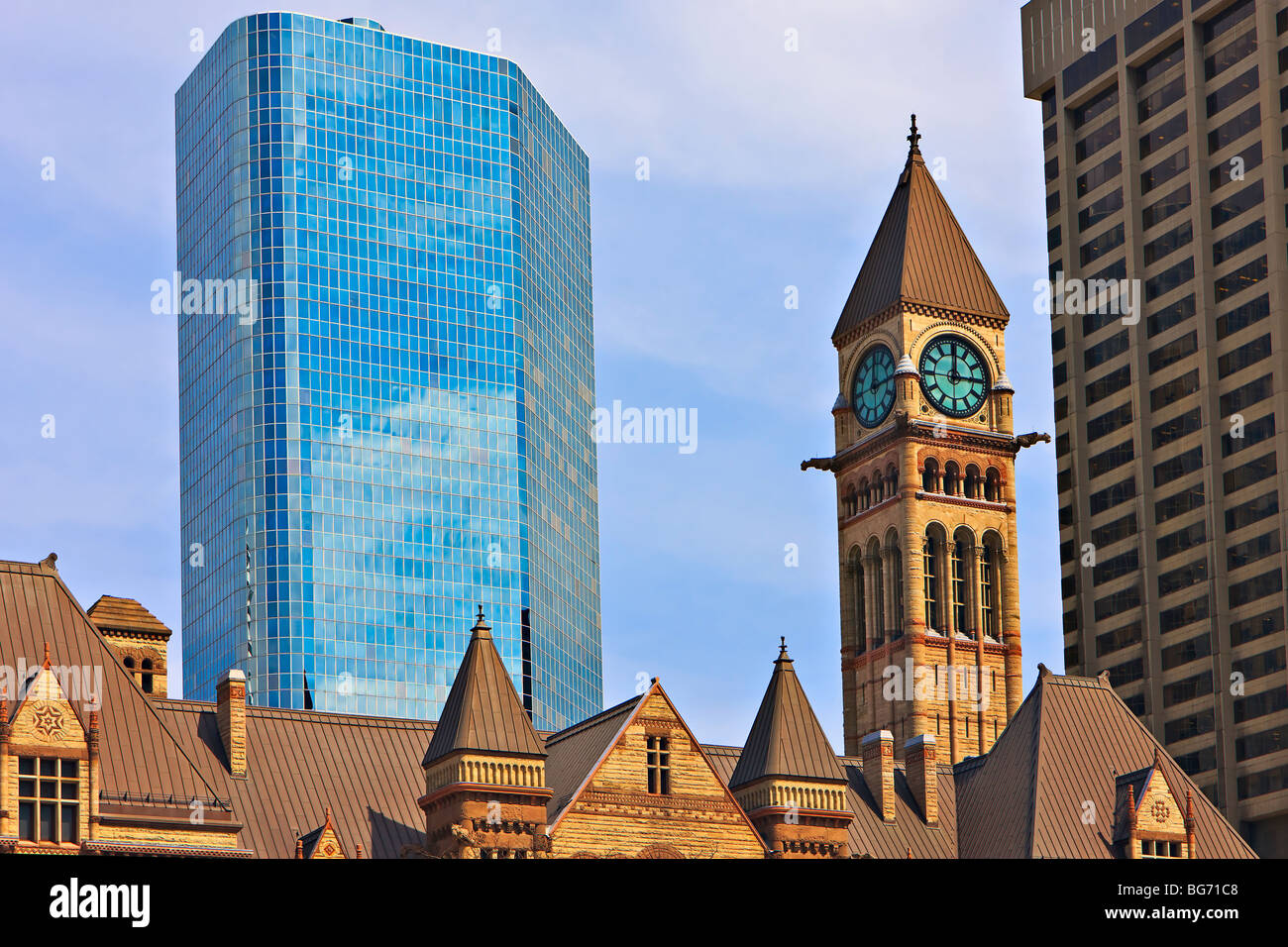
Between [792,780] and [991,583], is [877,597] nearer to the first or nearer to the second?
[991,583]

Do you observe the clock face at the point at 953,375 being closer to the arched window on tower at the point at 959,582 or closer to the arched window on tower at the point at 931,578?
the arched window on tower at the point at 959,582

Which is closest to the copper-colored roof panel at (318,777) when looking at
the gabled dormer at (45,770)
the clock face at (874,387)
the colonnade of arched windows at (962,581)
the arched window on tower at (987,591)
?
the gabled dormer at (45,770)

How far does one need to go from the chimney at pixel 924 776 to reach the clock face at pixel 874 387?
157ft

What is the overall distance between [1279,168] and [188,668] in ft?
317

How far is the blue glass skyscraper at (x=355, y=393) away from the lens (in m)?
182

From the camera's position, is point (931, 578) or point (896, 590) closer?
point (896, 590)

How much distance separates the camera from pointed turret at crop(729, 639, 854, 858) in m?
76.4

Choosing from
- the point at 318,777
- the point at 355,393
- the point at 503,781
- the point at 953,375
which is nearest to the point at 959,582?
the point at 953,375

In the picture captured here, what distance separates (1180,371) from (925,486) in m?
36.4

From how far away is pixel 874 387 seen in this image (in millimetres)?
136375

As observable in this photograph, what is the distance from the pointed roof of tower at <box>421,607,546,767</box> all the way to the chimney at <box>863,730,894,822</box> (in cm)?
1784

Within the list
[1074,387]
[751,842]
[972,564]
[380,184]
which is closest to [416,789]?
[751,842]

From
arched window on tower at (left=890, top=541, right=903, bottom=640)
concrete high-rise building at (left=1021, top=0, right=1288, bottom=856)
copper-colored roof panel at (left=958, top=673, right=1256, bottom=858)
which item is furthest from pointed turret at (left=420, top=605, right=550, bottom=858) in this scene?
concrete high-rise building at (left=1021, top=0, right=1288, bottom=856)
